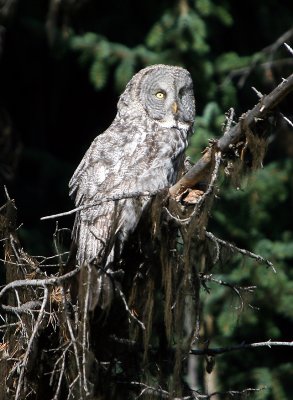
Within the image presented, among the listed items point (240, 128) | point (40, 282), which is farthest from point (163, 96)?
point (40, 282)

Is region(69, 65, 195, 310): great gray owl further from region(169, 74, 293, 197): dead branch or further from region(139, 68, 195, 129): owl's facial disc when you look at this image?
region(169, 74, 293, 197): dead branch

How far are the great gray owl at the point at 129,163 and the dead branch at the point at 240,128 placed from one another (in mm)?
185

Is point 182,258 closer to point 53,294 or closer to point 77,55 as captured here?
point 53,294

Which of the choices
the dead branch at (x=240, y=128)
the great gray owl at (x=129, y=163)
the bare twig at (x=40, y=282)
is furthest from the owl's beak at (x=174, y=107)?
the bare twig at (x=40, y=282)

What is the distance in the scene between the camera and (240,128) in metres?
3.71

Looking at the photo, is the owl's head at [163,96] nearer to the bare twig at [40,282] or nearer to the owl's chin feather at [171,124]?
the owl's chin feather at [171,124]

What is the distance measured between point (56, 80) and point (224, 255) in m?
5.15

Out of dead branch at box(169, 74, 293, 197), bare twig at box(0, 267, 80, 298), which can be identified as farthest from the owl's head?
bare twig at box(0, 267, 80, 298)

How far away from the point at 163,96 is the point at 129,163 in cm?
73

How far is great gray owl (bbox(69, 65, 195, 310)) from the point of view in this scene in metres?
3.77

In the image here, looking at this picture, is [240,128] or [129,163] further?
[129,163]

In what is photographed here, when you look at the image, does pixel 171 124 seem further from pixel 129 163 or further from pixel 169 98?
pixel 129 163

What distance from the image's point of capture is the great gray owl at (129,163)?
3.77m

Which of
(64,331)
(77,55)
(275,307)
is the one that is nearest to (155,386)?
(64,331)
